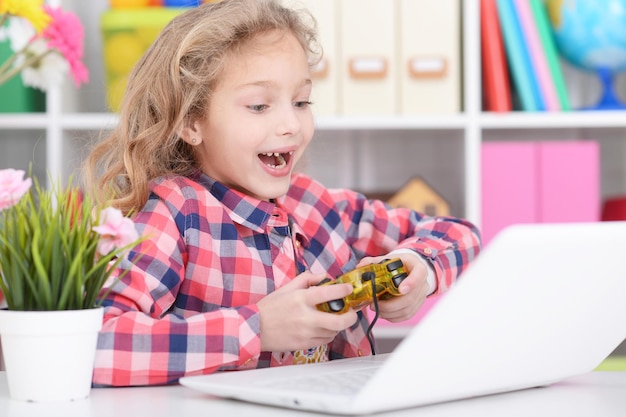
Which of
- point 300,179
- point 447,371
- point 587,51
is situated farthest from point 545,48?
point 447,371

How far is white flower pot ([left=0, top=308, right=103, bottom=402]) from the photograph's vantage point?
739mm

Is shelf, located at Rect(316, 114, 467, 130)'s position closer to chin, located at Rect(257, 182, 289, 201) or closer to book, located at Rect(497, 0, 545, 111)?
book, located at Rect(497, 0, 545, 111)

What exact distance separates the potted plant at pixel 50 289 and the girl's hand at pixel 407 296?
0.97 ft

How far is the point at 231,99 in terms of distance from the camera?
1.15 meters

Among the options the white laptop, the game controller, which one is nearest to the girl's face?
the game controller

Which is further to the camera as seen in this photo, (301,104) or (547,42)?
(547,42)

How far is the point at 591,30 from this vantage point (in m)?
2.06

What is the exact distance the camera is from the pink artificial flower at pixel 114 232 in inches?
30.0

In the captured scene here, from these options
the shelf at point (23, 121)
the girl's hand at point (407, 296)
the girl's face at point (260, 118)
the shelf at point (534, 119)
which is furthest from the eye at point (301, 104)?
the shelf at point (23, 121)

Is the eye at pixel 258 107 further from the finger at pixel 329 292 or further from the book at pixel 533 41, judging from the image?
the book at pixel 533 41

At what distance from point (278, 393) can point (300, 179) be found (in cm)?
67

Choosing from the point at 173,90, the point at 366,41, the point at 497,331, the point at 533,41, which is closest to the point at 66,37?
the point at 173,90

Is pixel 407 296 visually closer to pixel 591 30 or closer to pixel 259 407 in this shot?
pixel 259 407

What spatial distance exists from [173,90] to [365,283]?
0.45m
